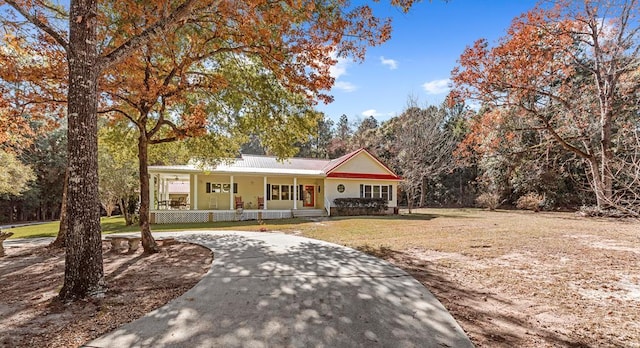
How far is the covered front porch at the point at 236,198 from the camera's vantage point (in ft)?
56.8

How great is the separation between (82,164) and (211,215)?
13.8 meters

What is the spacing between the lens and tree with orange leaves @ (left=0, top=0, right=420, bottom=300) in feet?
13.8

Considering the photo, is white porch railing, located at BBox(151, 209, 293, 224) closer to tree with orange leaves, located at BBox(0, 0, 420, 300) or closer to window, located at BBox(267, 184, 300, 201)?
window, located at BBox(267, 184, 300, 201)

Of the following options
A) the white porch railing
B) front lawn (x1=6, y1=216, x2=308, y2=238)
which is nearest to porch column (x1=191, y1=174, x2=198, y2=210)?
the white porch railing

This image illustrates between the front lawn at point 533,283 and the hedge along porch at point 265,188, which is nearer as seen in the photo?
the front lawn at point 533,283

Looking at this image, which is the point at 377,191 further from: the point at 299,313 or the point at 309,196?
the point at 299,313

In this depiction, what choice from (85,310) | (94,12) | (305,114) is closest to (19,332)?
(85,310)

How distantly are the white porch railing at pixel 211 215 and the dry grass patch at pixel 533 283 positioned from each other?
10.1m

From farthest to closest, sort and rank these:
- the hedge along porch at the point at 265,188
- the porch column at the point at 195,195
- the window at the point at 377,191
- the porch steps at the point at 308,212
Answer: the window at the point at 377,191, the porch steps at the point at 308,212, the porch column at the point at 195,195, the hedge along porch at the point at 265,188

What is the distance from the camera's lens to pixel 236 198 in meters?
19.4

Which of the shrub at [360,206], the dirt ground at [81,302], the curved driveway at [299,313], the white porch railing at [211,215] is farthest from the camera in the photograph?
the shrub at [360,206]

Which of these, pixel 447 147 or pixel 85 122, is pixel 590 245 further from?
pixel 447 147

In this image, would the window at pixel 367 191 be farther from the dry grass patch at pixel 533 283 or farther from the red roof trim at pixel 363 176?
the dry grass patch at pixel 533 283

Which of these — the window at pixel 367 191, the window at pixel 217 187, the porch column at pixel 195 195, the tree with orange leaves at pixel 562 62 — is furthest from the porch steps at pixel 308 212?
the tree with orange leaves at pixel 562 62
